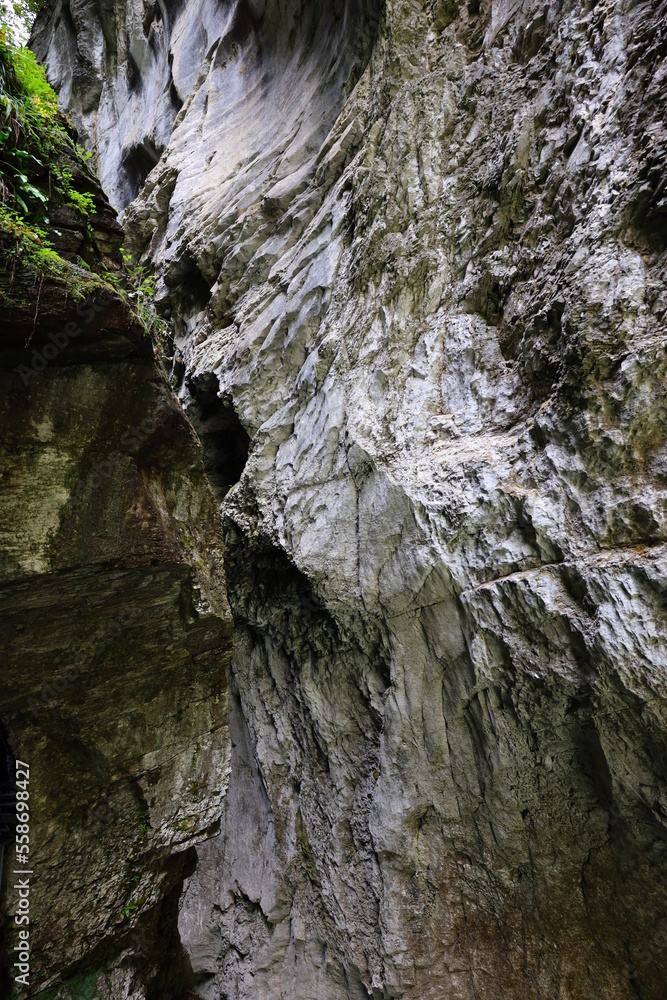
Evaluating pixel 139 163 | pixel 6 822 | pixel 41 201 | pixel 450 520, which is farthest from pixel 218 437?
pixel 139 163

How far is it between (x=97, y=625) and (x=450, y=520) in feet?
10.3

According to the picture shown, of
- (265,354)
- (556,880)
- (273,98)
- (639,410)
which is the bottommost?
(556,880)

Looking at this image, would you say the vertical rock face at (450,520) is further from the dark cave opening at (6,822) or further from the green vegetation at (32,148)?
the dark cave opening at (6,822)

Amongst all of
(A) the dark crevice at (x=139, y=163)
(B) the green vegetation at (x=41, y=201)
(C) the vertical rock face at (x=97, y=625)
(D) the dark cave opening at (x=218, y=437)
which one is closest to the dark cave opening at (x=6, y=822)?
(C) the vertical rock face at (x=97, y=625)

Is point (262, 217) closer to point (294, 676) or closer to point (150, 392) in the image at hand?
point (150, 392)

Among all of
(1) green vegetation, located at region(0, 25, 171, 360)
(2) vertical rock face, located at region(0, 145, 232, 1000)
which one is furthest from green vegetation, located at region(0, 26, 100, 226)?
(2) vertical rock face, located at region(0, 145, 232, 1000)

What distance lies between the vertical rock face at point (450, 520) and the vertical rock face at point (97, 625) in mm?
1739

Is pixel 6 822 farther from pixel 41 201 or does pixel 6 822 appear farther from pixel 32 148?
pixel 32 148

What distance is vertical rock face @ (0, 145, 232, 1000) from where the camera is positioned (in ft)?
12.8

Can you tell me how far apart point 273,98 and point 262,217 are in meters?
3.17

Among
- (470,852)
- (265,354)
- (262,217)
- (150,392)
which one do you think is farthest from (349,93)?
(470,852)

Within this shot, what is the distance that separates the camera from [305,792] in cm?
693

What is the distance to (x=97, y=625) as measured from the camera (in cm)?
447

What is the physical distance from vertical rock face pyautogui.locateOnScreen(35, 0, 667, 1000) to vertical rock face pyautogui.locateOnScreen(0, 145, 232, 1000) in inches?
68.5
